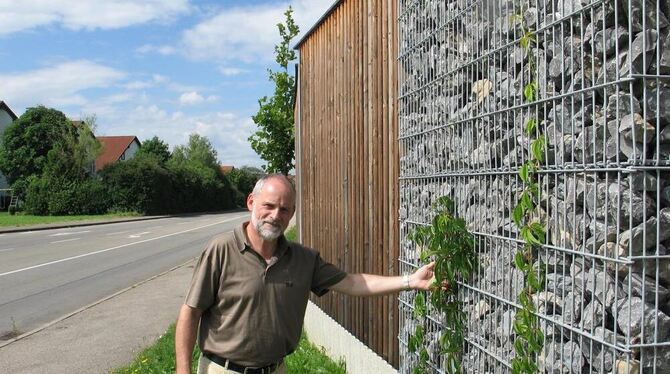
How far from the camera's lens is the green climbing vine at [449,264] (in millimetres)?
3125

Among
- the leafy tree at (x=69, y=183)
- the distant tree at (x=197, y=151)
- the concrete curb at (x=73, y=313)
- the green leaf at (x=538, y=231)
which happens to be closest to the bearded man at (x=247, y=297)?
the green leaf at (x=538, y=231)

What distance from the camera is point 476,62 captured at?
3.02 meters

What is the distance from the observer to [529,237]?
2.44m

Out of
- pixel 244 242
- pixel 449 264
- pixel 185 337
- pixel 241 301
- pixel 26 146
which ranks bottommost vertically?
pixel 185 337

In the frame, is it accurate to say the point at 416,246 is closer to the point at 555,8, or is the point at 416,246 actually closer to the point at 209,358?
the point at 209,358

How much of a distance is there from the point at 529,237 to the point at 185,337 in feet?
5.81

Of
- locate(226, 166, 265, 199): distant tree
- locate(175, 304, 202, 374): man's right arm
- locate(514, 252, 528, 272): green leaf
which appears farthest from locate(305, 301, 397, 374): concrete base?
locate(226, 166, 265, 199): distant tree

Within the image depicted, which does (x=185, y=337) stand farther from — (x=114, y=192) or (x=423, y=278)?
(x=114, y=192)

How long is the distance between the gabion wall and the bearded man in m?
0.71

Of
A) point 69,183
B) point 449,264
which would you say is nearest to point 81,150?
point 69,183

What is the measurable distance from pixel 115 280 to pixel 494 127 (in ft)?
39.7

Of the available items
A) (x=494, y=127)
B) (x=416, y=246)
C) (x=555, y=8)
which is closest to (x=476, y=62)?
(x=494, y=127)

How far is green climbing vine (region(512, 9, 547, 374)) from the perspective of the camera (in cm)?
243

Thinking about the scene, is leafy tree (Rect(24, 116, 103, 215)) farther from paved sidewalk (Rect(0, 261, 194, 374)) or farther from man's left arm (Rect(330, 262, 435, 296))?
man's left arm (Rect(330, 262, 435, 296))
